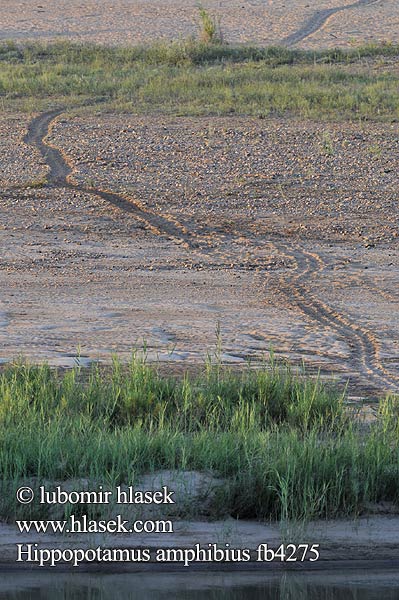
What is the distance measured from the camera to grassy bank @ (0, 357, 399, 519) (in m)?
5.04

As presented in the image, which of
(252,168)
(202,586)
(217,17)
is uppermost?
(217,17)

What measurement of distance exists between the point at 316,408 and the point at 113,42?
68.8 ft

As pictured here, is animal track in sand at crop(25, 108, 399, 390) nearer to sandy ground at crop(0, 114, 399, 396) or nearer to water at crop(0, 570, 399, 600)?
sandy ground at crop(0, 114, 399, 396)

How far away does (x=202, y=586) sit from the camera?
15.4 feet

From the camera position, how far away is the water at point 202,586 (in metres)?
4.59

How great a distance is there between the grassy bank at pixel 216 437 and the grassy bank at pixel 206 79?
1052cm

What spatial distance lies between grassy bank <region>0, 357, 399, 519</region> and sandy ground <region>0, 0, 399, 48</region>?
65.7 ft

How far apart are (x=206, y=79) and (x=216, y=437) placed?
1441cm

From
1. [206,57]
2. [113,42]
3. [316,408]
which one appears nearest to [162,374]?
[316,408]

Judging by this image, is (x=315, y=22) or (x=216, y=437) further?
(x=315, y=22)

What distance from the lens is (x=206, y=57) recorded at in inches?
896

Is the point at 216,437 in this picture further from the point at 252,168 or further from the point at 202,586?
the point at 252,168

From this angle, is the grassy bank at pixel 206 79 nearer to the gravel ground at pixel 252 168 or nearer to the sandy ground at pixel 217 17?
the gravel ground at pixel 252 168

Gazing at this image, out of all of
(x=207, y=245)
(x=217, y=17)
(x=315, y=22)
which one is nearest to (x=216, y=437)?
(x=207, y=245)
